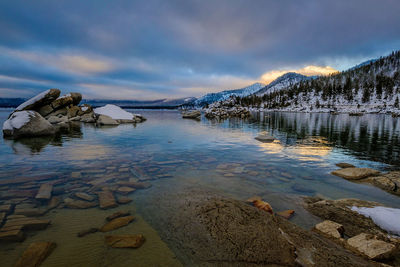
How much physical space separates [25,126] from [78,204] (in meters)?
17.5

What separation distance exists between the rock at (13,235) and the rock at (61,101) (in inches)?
1548

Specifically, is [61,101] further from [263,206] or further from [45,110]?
[263,206]

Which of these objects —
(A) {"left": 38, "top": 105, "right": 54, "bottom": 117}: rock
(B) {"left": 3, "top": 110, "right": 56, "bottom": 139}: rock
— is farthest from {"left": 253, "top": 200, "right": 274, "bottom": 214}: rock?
(A) {"left": 38, "top": 105, "right": 54, "bottom": 117}: rock

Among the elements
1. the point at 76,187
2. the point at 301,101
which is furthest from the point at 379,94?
the point at 76,187

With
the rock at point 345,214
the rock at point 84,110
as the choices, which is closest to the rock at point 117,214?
the rock at point 345,214

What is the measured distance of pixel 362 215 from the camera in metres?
4.77

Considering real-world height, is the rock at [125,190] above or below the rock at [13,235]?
below

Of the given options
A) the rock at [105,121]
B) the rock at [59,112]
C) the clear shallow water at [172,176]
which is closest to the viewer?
the clear shallow water at [172,176]

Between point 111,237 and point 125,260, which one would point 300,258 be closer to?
point 125,260

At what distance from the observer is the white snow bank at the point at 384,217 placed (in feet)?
14.0

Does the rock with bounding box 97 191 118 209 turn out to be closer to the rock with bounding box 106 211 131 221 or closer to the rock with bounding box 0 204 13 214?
the rock with bounding box 106 211 131 221

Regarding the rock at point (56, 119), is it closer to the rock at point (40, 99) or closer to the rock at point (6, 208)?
the rock at point (40, 99)

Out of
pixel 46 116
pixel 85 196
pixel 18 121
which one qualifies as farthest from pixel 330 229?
pixel 46 116

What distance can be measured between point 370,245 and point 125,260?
14.7ft
